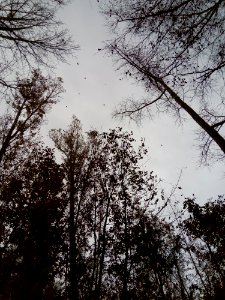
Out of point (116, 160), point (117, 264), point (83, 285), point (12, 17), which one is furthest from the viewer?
point (116, 160)

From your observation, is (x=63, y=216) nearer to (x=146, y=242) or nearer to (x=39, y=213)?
Result: (x=39, y=213)

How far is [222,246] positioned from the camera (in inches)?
760

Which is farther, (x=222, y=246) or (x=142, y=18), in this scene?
(x=222, y=246)

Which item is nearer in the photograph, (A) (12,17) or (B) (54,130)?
(A) (12,17)

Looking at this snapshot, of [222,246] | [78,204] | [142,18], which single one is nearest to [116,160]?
[78,204]

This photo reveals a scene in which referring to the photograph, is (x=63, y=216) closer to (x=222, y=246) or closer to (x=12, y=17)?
(x=12, y=17)

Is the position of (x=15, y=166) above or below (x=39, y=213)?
above

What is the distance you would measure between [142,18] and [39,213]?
10.1m

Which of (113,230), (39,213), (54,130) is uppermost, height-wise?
(54,130)

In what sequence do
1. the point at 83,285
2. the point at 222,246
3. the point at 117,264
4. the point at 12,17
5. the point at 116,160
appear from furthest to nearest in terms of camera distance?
the point at 222,246, the point at 116,160, the point at 83,285, the point at 117,264, the point at 12,17

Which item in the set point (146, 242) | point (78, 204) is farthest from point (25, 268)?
point (146, 242)

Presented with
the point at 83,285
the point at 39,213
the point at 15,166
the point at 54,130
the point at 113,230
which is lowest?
the point at 83,285

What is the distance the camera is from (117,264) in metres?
12.3

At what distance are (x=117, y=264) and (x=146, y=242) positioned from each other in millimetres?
1646
